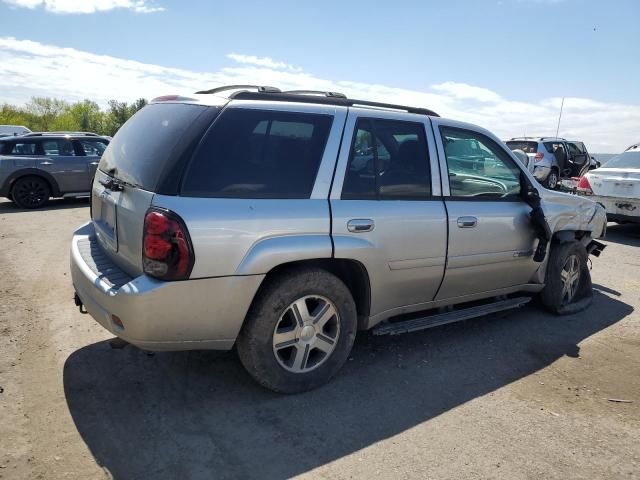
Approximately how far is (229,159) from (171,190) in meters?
0.40

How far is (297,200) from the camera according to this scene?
121 inches

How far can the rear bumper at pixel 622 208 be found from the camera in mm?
8641

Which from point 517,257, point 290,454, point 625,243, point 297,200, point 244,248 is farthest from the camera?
point 625,243

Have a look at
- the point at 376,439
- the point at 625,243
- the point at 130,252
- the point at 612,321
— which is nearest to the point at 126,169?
the point at 130,252

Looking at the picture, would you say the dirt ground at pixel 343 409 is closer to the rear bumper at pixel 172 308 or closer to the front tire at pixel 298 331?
the front tire at pixel 298 331

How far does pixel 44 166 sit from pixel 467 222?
422 inches

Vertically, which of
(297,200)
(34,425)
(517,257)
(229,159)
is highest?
(229,159)

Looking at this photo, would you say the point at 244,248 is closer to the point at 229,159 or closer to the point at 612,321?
the point at 229,159

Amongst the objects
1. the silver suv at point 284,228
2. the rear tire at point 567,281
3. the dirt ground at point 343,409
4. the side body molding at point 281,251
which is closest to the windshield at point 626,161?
the rear tire at point 567,281

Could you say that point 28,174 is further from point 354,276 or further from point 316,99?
point 354,276

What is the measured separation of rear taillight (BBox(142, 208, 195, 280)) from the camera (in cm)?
267

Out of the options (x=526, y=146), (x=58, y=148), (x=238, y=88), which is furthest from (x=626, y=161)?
(x=58, y=148)

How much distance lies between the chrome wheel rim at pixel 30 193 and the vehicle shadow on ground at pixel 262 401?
8.92 metres

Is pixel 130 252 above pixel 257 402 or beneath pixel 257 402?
above
